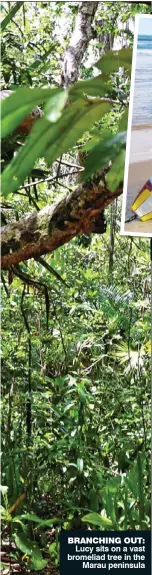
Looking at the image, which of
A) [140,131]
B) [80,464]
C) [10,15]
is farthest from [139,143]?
[80,464]

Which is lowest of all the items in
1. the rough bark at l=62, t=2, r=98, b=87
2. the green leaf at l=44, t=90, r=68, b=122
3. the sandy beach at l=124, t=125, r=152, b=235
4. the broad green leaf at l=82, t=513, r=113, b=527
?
the broad green leaf at l=82, t=513, r=113, b=527

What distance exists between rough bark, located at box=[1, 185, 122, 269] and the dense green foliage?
0.03 m

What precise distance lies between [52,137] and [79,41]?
1.19 meters

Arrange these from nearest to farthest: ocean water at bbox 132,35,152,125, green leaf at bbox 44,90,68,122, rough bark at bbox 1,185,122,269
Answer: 1. green leaf at bbox 44,90,68,122
2. ocean water at bbox 132,35,152,125
3. rough bark at bbox 1,185,122,269

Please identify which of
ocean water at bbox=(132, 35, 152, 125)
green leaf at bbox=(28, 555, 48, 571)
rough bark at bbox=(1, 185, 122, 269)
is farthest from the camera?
green leaf at bbox=(28, 555, 48, 571)

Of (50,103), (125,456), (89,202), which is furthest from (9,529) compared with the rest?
(50,103)

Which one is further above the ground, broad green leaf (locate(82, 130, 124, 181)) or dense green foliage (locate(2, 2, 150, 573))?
broad green leaf (locate(82, 130, 124, 181))

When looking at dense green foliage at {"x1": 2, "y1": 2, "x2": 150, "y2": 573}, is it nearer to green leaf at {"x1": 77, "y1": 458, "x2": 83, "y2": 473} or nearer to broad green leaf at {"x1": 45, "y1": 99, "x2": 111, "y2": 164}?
green leaf at {"x1": 77, "y1": 458, "x2": 83, "y2": 473}

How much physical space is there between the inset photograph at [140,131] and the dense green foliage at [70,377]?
85 millimetres

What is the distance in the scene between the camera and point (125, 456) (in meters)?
1.44

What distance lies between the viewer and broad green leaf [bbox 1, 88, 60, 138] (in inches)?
9.8

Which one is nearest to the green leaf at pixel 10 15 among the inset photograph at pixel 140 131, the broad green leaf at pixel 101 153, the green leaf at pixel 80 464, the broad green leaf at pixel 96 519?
the inset photograph at pixel 140 131

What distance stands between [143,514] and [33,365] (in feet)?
1.26

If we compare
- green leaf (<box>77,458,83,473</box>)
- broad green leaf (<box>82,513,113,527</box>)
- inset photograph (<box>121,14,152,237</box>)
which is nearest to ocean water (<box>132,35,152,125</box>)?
inset photograph (<box>121,14,152,237</box>)
